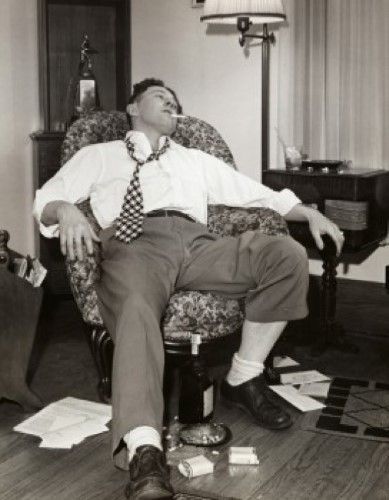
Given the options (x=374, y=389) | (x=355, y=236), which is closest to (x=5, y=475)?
(x=374, y=389)

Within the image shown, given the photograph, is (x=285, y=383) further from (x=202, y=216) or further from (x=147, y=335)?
(x=147, y=335)

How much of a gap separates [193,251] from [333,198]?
96 cm

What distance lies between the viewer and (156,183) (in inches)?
114

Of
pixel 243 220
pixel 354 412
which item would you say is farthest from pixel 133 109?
pixel 354 412

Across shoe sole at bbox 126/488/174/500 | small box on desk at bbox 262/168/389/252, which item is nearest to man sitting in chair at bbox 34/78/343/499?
shoe sole at bbox 126/488/174/500

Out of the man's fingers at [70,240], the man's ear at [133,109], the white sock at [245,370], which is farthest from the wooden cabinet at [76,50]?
the white sock at [245,370]

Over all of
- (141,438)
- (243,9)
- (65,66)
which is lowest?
(141,438)

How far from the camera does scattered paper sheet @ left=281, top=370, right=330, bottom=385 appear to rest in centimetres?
298

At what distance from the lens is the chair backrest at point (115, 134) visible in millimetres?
3051

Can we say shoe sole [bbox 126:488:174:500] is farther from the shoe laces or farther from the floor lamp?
the floor lamp

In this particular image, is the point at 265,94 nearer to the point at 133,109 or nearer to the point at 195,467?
the point at 133,109

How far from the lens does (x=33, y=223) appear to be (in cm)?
418

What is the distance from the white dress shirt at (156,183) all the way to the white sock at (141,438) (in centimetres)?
87

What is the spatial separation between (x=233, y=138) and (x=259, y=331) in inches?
69.6
